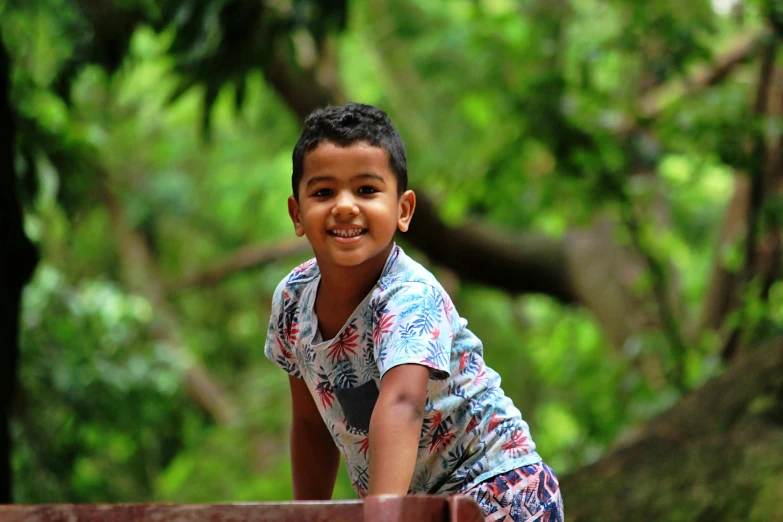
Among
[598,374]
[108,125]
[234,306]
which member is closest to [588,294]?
[598,374]

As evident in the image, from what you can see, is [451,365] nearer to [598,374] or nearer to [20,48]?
[20,48]

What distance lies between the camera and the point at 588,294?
6.38 metres

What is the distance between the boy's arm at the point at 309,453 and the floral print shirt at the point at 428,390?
0.14 meters

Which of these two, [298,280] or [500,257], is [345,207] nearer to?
[298,280]

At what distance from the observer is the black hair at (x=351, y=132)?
4.97 feet

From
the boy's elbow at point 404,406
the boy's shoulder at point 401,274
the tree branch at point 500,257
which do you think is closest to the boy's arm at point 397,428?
the boy's elbow at point 404,406

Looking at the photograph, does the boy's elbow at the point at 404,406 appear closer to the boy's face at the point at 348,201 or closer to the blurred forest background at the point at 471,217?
the boy's face at the point at 348,201

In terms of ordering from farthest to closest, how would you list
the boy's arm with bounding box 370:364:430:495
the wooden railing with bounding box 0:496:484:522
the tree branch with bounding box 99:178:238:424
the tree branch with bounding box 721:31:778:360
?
the tree branch with bounding box 99:178:238:424
the tree branch with bounding box 721:31:778:360
the boy's arm with bounding box 370:364:430:495
the wooden railing with bounding box 0:496:484:522

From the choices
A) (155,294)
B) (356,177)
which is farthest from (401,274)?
(155,294)

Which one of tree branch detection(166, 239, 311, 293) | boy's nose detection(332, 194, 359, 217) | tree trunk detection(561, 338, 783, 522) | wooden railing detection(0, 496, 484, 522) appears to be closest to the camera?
wooden railing detection(0, 496, 484, 522)

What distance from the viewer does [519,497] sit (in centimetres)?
160

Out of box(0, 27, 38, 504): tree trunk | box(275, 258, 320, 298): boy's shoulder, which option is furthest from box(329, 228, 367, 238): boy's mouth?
box(0, 27, 38, 504): tree trunk

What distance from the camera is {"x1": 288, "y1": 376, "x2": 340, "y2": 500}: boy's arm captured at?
6.03ft

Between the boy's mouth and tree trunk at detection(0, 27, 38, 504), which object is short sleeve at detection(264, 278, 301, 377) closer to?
the boy's mouth
